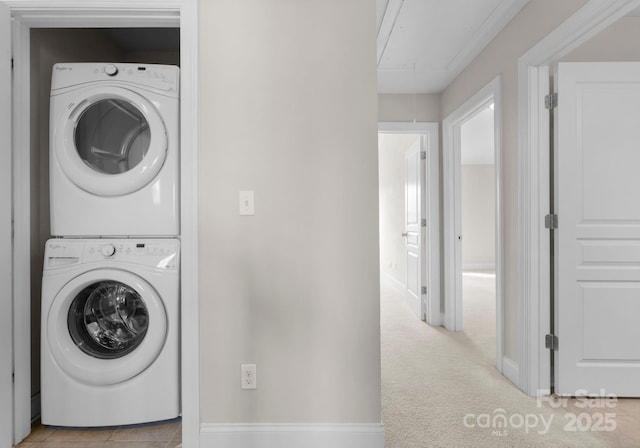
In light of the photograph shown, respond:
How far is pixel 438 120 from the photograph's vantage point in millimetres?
3875

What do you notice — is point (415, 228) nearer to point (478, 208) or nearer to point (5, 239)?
point (5, 239)

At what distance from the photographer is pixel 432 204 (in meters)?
3.81

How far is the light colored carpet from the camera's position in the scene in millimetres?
1828

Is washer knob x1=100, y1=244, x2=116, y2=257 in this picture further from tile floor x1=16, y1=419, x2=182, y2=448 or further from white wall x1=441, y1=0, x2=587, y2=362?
white wall x1=441, y1=0, x2=587, y2=362

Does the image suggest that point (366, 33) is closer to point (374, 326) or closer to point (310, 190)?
point (310, 190)

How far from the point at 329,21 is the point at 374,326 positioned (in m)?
1.45

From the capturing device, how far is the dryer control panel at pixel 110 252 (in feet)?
6.16

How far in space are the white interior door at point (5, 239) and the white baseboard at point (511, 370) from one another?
9.38 ft

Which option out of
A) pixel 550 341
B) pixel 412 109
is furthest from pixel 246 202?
pixel 412 109

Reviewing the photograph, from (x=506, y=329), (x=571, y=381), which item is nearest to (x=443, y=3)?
(x=506, y=329)

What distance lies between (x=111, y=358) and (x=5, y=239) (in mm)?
768

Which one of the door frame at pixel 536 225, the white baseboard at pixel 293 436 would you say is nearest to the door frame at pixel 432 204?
the door frame at pixel 536 225

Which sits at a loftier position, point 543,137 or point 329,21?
point 329,21

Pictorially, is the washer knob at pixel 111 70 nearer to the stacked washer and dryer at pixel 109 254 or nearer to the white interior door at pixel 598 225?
the stacked washer and dryer at pixel 109 254
